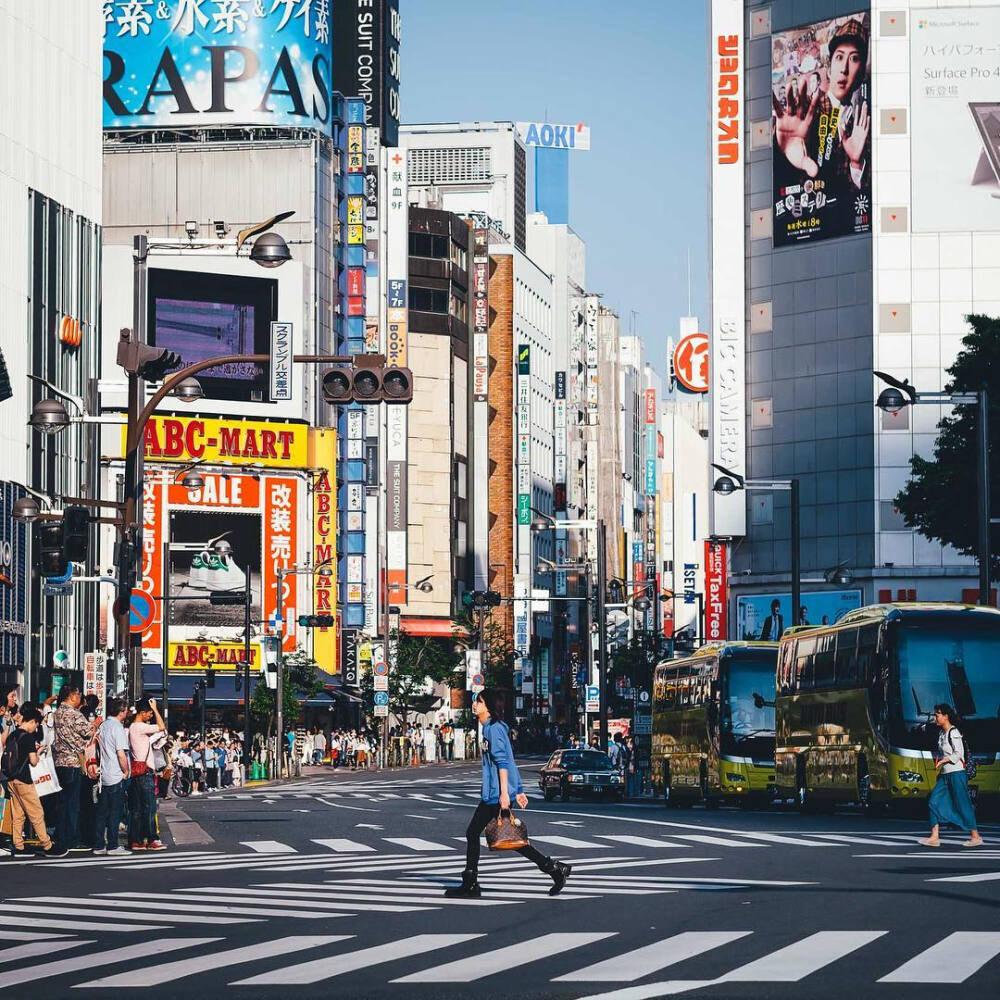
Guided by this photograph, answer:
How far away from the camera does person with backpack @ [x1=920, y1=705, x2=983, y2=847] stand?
25578 mm

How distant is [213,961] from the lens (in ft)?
46.2

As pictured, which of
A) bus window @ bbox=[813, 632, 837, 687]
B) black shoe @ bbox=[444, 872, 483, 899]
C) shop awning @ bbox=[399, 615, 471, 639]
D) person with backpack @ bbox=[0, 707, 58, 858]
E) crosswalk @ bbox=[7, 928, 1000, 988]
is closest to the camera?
crosswalk @ bbox=[7, 928, 1000, 988]

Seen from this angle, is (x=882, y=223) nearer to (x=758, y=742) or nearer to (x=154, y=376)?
(x=758, y=742)

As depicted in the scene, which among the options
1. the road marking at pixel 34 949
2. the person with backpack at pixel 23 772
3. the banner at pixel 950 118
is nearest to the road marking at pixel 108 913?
the road marking at pixel 34 949

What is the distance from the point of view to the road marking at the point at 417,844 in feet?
89.6

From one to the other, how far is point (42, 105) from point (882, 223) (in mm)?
39362

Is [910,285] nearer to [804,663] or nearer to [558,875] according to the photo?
[804,663]

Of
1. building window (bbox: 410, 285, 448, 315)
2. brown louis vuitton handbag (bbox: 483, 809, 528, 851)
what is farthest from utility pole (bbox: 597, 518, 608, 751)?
building window (bbox: 410, 285, 448, 315)

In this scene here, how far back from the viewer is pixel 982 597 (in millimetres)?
39688

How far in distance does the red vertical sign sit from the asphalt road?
71439 millimetres

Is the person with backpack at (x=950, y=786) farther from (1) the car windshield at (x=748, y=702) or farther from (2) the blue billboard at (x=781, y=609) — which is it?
(2) the blue billboard at (x=781, y=609)

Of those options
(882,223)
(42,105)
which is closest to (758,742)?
(42,105)

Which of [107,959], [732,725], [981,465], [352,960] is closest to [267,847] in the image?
[107,959]

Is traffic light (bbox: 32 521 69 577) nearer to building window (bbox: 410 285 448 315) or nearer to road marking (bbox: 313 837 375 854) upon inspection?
road marking (bbox: 313 837 375 854)
